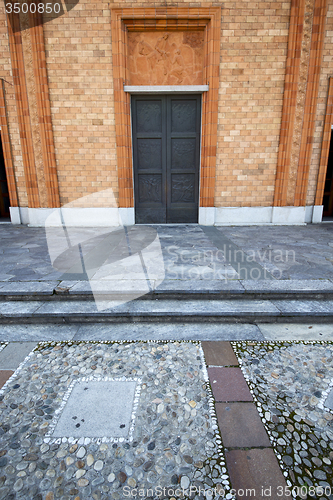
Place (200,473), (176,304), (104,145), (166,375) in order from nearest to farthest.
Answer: (200,473) → (166,375) → (176,304) → (104,145)

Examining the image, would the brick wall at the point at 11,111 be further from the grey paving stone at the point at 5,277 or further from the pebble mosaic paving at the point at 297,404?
the pebble mosaic paving at the point at 297,404

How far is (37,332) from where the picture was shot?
265 centimetres

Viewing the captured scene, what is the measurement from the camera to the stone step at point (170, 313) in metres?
2.76

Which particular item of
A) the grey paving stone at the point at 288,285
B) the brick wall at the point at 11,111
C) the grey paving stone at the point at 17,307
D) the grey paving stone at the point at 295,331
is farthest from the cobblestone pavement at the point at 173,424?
the brick wall at the point at 11,111

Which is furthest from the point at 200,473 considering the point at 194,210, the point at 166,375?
the point at 194,210

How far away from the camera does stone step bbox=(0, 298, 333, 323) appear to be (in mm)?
2760

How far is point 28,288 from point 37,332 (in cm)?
63

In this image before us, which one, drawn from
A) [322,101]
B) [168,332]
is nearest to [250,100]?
[322,101]

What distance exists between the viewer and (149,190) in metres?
6.59

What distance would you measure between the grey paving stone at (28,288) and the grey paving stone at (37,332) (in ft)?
1.26

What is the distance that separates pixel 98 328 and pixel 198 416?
4.40ft

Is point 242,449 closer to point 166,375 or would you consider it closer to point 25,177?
point 166,375

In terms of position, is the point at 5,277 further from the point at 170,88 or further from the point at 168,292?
the point at 170,88

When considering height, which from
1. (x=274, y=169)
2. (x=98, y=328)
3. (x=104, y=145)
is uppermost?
(x=104, y=145)
